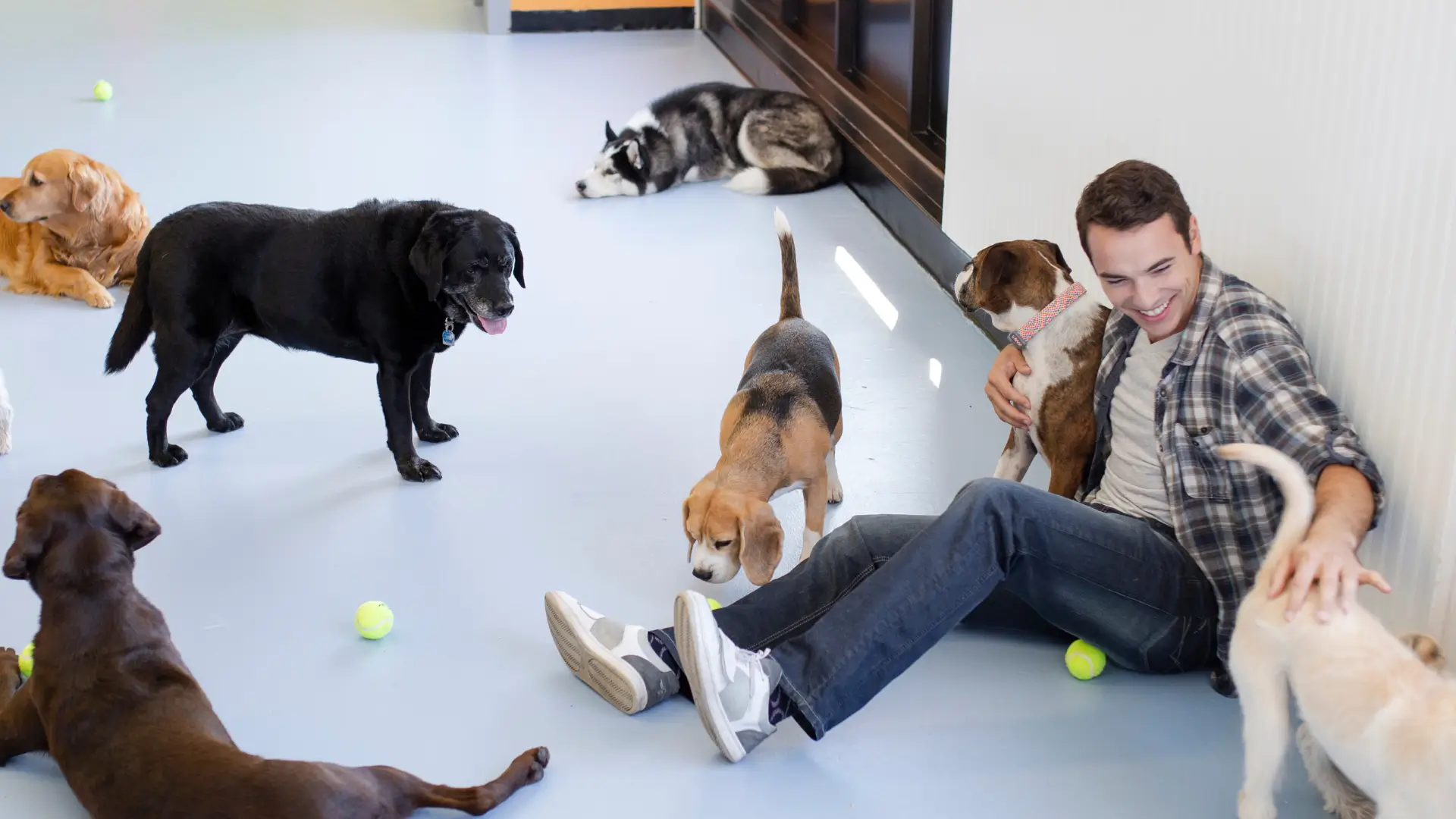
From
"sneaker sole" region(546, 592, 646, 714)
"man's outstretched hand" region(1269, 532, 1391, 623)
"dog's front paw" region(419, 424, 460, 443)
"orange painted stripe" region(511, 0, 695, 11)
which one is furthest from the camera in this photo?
"orange painted stripe" region(511, 0, 695, 11)

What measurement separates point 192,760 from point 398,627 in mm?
753

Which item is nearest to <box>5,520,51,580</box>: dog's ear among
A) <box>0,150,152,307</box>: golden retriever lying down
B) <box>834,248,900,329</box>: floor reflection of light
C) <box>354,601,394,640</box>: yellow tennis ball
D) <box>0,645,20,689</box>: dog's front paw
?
<box>0,645,20,689</box>: dog's front paw

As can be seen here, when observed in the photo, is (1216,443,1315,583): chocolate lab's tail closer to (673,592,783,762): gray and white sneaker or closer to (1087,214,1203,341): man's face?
(1087,214,1203,341): man's face

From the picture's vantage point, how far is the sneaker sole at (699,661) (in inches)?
81.1

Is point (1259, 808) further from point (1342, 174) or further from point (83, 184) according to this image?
point (83, 184)

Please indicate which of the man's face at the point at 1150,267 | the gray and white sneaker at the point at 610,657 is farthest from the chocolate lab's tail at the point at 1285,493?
the gray and white sneaker at the point at 610,657

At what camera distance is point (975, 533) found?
2145 mm

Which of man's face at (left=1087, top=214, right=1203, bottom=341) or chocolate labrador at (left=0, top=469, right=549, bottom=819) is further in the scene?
man's face at (left=1087, top=214, right=1203, bottom=341)

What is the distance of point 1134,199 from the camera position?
6.87 ft

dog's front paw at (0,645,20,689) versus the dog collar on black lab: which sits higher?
the dog collar on black lab

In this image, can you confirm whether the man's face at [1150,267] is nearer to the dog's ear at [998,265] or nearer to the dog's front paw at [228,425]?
the dog's ear at [998,265]

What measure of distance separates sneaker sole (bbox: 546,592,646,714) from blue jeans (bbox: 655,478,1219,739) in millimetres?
196

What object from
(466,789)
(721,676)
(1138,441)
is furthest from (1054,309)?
(466,789)

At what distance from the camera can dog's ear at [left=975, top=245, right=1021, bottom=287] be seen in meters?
2.67
